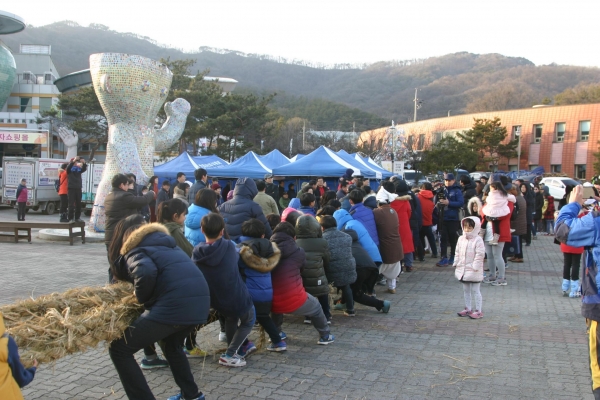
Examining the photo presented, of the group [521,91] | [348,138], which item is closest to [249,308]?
[348,138]

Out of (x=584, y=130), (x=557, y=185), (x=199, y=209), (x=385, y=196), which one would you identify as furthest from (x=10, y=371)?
(x=584, y=130)

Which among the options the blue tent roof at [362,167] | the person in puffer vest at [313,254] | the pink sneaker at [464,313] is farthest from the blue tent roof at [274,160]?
the person in puffer vest at [313,254]

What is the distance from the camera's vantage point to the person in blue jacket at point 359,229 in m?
7.30

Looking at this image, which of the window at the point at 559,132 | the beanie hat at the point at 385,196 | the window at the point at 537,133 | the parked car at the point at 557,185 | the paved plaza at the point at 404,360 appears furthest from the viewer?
the window at the point at 537,133

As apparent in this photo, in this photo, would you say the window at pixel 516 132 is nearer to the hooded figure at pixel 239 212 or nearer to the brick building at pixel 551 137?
the brick building at pixel 551 137

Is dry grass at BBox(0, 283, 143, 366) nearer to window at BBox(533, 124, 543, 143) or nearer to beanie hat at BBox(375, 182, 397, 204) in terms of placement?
beanie hat at BBox(375, 182, 397, 204)

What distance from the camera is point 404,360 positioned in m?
5.30

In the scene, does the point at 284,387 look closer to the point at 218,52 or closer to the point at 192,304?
the point at 192,304

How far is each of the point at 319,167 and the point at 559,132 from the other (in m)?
34.9

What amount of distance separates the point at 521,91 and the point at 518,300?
79.1 metres

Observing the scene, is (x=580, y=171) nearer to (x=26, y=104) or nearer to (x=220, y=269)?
(x=220, y=269)

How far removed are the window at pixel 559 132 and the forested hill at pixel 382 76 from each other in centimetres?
2782

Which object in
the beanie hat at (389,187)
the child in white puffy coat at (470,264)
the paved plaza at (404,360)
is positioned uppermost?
the beanie hat at (389,187)

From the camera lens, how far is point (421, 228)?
457 inches
